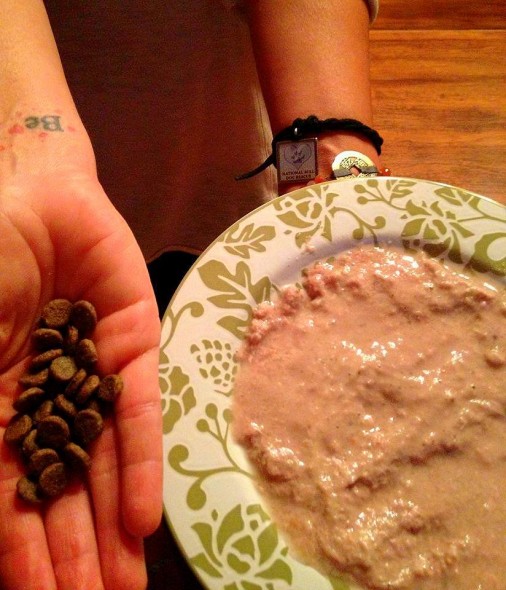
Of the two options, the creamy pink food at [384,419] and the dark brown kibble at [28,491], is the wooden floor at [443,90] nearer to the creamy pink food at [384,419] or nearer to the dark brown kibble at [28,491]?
the creamy pink food at [384,419]

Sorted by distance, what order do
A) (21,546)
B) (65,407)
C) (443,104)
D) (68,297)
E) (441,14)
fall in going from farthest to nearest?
(441,14) → (443,104) → (68,297) → (65,407) → (21,546)

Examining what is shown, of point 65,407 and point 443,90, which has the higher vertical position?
point 443,90

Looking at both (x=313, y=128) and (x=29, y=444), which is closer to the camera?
(x=29, y=444)

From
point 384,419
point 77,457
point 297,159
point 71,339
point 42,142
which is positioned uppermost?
point 42,142

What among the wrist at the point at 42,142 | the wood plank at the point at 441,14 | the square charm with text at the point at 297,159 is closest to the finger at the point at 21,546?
the wrist at the point at 42,142

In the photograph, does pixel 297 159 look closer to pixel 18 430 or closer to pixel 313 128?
pixel 313 128

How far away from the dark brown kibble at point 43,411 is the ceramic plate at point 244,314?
183 millimetres

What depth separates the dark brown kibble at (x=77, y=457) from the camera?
0.74 metres

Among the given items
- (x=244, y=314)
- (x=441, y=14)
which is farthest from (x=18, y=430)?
(x=441, y=14)

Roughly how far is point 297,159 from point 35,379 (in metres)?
0.76

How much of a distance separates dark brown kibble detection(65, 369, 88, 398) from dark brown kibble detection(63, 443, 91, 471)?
89mm

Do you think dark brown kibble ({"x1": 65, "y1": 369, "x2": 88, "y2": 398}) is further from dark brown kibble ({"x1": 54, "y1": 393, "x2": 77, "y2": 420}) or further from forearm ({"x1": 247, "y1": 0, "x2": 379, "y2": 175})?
forearm ({"x1": 247, "y1": 0, "x2": 379, "y2": 175})

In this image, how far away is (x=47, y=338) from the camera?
2.77 ft

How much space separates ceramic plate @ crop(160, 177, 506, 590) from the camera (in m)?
0.77
